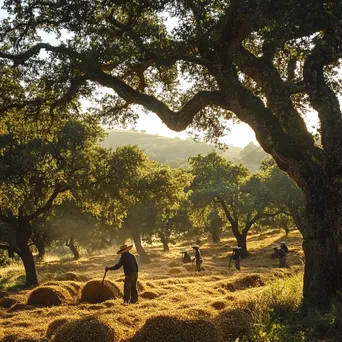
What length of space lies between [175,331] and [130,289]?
6227mm

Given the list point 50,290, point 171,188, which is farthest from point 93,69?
point 171,188

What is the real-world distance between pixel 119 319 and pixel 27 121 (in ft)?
29.5

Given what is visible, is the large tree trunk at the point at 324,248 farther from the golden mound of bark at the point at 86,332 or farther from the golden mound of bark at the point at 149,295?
the golden mound of bark at the point at 149,295

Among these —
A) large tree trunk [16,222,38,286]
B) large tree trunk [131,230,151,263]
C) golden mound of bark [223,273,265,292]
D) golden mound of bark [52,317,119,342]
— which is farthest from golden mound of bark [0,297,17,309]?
large tree trunk [131,230,151,263]

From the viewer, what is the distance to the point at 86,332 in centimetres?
733

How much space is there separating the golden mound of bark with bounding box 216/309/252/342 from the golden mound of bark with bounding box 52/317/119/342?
7.08ft

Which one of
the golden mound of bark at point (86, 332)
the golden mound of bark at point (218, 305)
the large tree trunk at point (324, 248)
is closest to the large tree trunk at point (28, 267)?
the golden mound of bark at point (218, 305)

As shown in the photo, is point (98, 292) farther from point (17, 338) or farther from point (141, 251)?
point (141, 251)

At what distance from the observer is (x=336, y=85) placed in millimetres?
13742

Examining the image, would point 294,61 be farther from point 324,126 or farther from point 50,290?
point 50,290

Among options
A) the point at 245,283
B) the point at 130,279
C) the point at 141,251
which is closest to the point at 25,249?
the point at 130,279

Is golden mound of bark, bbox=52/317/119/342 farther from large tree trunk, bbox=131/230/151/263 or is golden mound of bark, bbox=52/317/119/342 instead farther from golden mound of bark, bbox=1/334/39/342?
large tree trunk, bbox=131/230/151/263

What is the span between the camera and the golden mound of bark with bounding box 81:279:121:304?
13.4m

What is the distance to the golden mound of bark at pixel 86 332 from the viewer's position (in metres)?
7.26
